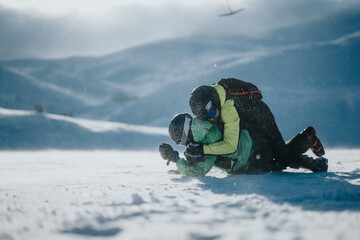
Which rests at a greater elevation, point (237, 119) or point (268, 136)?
point (237, 119)

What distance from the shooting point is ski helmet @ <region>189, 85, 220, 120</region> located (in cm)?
271

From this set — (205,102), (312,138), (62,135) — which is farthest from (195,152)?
(62,135)

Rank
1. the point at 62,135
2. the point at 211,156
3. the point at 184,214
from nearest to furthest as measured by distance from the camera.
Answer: the point at 184,214
the point at 211,156
the point at 62,135

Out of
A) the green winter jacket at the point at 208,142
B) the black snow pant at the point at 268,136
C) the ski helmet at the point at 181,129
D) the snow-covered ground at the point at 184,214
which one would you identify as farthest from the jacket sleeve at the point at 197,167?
the snow-covered ground at the point at 184,214

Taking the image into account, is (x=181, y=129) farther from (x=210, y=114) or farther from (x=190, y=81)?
(x=190, y=81)

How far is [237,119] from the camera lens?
2.74 m

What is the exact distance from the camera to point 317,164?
3316 mm

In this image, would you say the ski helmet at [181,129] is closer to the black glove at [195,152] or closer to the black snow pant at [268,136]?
the black glove at [195,152]

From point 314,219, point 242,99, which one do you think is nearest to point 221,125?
point 242,99

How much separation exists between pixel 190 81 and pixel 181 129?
17329 millimetres

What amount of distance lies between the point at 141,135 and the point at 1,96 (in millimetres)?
17569

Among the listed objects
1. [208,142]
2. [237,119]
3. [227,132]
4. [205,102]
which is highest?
[205,102]

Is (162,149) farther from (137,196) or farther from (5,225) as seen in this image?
(5,225)

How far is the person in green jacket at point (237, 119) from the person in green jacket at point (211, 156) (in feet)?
0.38
